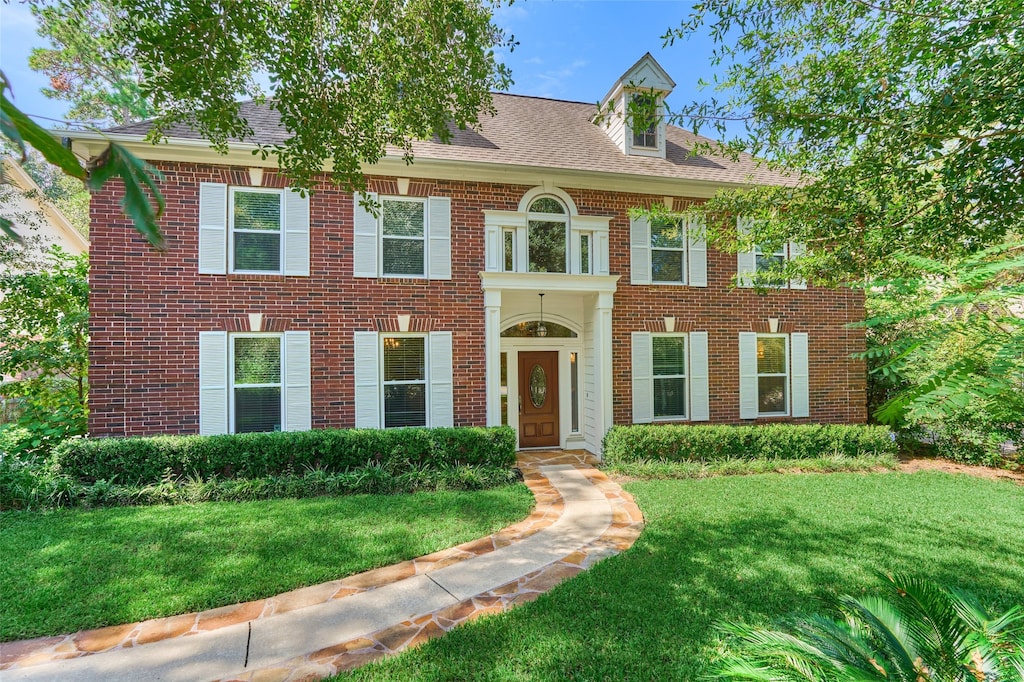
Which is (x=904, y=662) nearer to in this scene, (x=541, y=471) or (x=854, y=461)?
(x=541, y=471)

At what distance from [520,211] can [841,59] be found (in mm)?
5784

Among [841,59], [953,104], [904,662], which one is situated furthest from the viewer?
[841,59]

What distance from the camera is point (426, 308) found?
9.23 m

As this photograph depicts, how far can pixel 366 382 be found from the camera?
899 centimetres

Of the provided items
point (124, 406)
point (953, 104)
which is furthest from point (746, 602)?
point (124, 406)

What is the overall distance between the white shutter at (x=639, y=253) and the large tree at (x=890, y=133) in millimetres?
4155

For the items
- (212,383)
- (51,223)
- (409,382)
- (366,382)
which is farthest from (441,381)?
(51,223)

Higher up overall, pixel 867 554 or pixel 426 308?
pixel 426 308

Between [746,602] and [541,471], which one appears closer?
[746,602]

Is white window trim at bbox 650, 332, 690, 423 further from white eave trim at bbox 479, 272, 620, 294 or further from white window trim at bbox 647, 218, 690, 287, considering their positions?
white eave trim at bbox 479, 272, 620, 294

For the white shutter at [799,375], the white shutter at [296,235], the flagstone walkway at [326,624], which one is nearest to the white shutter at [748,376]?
the white shutter at [799,375]

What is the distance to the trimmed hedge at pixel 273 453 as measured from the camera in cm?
710

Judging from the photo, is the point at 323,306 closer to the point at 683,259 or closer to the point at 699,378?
the point at 683,259

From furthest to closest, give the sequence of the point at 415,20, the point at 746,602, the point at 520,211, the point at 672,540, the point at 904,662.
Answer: the point at 520,211 < the point at 672,540 < the point at 415,20 < the point at 746,602 < the point at 904,662
